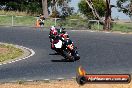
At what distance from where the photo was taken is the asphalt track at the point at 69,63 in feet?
52.9

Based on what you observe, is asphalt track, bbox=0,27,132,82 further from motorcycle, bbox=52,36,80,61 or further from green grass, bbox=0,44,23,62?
green grass, bbox=0,44,23,62

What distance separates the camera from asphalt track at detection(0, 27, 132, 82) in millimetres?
16109

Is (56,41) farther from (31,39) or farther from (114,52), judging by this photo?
(31,39)

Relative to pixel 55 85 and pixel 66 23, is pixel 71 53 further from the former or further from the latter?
pixel 66 23

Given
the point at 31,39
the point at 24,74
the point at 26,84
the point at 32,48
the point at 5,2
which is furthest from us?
the point at 5,2

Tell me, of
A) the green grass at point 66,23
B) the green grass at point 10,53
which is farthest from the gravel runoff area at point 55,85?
the green grass at point 66,23

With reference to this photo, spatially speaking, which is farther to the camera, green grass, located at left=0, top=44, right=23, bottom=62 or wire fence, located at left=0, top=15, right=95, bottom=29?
wire fence, located at left=0, top=15, right=95, bottom=29

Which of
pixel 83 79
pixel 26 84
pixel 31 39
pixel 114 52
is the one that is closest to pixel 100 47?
pixel 114 52

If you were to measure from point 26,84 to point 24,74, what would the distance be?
2047 millimetres

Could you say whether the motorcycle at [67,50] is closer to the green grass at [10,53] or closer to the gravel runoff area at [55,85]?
the green grass at [10,53]

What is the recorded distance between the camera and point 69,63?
18.8 metres

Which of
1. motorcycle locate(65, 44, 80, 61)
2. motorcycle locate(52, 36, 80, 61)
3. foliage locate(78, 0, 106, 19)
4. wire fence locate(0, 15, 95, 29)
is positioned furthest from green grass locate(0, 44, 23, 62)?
foliage locate(78, 0, 106, 19)

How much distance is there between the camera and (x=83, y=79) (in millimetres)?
9555

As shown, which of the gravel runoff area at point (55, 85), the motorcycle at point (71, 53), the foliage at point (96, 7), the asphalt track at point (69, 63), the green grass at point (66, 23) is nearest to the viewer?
the gravel runoff area at point (55, 85)
